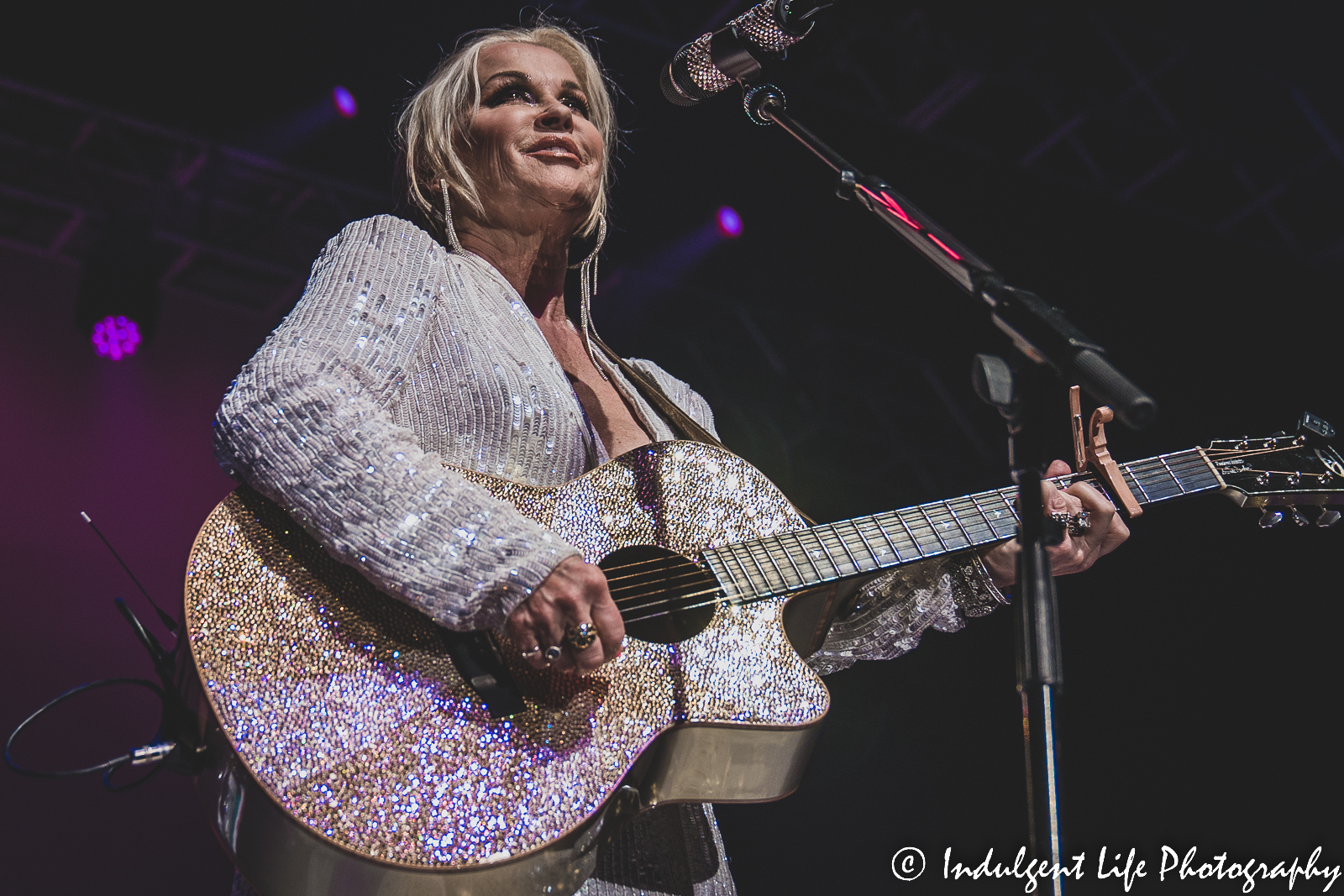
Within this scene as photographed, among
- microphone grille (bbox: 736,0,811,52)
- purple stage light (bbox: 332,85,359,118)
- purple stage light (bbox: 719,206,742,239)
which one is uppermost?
purple stage light (bbox: 332,85,359,118)

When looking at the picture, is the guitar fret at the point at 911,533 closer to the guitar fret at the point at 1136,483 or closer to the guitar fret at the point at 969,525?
the guitar fret at the point at 969,525

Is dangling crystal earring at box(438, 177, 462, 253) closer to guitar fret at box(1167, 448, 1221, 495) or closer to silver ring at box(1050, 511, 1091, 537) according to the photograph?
silver ring at box(1050, 511, 1091, 537)

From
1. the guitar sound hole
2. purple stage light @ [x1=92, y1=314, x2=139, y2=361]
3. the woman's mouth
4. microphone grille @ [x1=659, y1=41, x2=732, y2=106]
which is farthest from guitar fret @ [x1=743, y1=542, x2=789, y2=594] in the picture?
purple stage light @ [x1=92, y1=314, x2=139, y2=361]

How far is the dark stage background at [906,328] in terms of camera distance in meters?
4.58

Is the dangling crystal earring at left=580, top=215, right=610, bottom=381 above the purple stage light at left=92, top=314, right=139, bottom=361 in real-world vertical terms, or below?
below

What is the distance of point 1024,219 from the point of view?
16.9ft

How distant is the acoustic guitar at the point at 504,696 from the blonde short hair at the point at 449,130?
0.88 m

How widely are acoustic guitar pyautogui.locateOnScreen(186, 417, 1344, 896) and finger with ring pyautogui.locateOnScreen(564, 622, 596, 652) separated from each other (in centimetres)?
12

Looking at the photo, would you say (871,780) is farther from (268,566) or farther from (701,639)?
(268,566)

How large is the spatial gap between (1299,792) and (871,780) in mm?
2335

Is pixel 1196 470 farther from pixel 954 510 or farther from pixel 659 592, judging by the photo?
pixel 659 592

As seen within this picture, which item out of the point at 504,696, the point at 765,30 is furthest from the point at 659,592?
the point at 765,30

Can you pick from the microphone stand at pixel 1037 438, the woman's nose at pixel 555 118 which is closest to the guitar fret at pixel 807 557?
the microphone stand at pixel 1037 438

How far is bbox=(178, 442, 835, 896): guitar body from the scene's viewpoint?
53.1 inches
